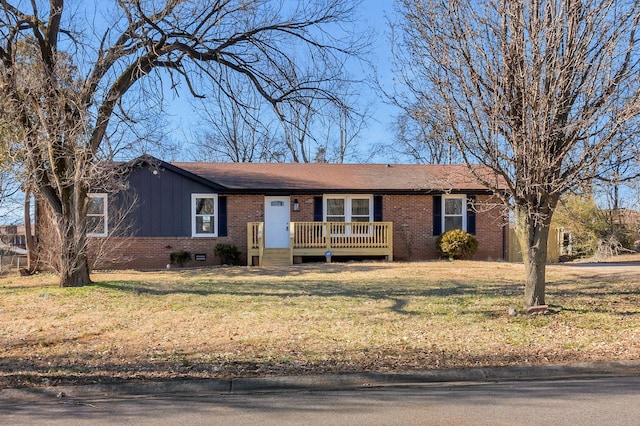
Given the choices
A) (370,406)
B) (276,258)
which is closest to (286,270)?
(276,258)

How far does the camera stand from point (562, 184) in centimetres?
780

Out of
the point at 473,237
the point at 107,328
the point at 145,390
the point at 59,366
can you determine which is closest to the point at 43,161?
the point at 107,328

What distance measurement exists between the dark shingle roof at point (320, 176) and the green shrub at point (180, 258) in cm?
300

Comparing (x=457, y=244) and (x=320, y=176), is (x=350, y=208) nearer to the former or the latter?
(x=320, y=176)

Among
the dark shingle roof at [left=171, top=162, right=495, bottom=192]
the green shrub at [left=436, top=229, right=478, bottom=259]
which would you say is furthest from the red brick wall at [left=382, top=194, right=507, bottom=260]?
the green shrub at [left=436, top=229, right=478, bottom=259]

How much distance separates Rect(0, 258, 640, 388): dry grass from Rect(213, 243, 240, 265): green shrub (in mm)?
5168

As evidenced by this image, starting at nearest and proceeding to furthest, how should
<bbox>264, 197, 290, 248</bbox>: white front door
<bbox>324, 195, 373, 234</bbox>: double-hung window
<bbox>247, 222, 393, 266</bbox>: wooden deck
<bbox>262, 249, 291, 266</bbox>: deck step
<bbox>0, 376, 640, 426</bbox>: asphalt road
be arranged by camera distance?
1. <bbox>0, 376, 640, 426</bbox>: asphalt road
2. <bbox>262, 249, 291, 266</bbox>: deck step
3. <bbox>247, 222, 393, 266</bbox>: wooden deck
4. <bbox>264, 197, 290, 248</bbox>: white front door
5. <bbox>324, 195, 373, 234</bbox>: double-hung window

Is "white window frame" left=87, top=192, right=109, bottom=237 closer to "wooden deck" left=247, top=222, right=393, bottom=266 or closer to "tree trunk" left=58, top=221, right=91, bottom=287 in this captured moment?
"wooden deck" left=247, top=222, right=393, bottom=266

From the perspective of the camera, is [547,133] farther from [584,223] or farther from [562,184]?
[584,223]

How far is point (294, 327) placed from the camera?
27.0ft

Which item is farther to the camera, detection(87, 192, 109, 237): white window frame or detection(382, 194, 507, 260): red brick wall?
detection(382, 194, 507, 260): red brick wall

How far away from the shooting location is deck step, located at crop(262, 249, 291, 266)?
1847cm

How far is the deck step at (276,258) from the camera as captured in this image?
727 inches

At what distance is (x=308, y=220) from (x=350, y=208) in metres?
1.81
